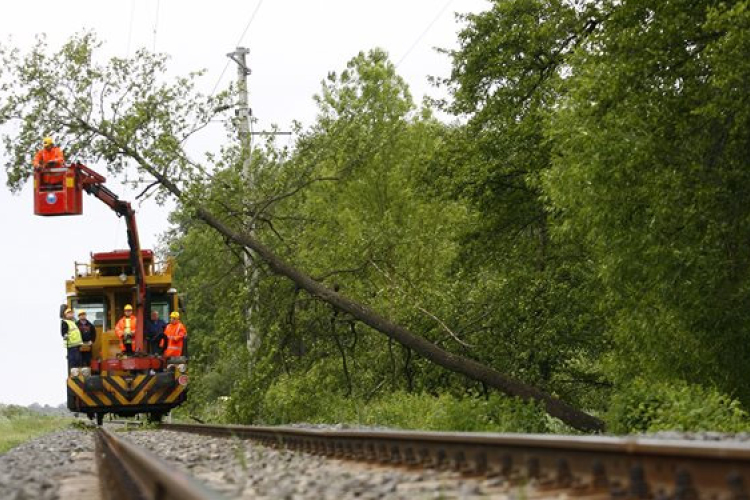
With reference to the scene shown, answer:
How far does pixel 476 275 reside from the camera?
1150 inches

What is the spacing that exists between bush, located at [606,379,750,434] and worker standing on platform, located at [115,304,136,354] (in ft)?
38.0

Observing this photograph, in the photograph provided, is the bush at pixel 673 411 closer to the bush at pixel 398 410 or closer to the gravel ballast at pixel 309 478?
the bush at pixel 398 410

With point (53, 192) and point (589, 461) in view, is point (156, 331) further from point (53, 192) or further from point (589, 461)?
point (589, 461)

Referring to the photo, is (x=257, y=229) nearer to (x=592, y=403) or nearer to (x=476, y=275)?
(x=476, y=275)

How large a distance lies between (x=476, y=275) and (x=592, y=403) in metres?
6.33

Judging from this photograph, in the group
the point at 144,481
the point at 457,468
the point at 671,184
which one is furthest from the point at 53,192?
the point at 144,481

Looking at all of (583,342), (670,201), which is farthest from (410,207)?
(670,201)

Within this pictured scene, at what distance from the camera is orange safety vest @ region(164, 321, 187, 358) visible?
25719 millimetres

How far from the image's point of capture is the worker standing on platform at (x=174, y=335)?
84.3 feet

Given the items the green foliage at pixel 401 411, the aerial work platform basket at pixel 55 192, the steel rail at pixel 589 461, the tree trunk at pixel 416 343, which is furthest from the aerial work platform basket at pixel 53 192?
the steel rail at pixel 589 461

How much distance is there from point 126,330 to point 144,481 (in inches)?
760

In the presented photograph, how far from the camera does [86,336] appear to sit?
82.8 ft

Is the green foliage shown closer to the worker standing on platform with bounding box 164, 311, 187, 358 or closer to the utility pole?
the utility pole

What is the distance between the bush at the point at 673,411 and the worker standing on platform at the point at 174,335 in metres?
11.1
